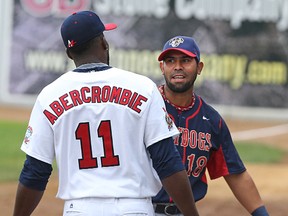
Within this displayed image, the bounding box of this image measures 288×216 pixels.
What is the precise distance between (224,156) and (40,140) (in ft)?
5.28

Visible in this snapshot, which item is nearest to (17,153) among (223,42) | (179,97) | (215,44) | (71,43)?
(215,44)

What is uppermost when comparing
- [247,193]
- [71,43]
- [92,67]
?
[71,43]

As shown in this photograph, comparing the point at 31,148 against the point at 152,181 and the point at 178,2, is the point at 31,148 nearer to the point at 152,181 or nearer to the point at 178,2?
the point at 152,181

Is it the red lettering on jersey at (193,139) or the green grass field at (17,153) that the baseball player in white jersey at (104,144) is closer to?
the red lettering on jersey at (193,139)

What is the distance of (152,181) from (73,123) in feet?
1.49

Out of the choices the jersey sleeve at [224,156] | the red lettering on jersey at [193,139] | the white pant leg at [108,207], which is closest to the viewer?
the white pant leg at [108,207]

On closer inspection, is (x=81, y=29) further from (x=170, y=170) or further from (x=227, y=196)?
(x=227, y=196)

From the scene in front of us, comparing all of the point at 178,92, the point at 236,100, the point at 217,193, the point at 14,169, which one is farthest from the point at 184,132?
the point at 236,100

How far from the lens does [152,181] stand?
3.74 metres

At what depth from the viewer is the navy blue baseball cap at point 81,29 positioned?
373 cm

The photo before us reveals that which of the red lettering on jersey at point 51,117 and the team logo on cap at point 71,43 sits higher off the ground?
the team logo on cap at point 71,43

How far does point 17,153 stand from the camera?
14.1 meters

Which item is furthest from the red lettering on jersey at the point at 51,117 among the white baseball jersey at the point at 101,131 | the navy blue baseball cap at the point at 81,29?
the navy blue baseball cap at the point at 81,29

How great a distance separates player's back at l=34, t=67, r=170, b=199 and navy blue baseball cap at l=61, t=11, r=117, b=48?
198 mm
